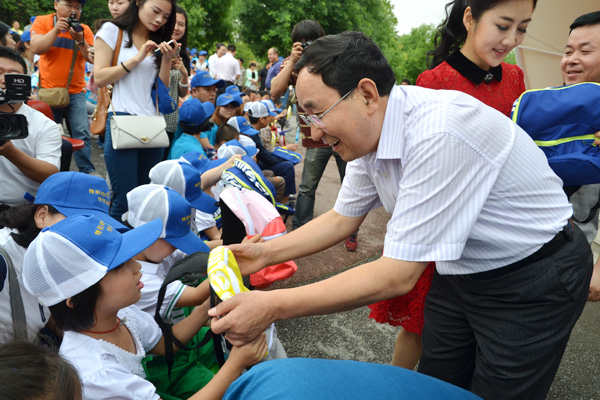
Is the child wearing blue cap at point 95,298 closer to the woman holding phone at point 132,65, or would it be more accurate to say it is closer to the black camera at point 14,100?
the black camera at point 14,100

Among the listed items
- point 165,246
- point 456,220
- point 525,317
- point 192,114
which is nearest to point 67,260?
point 165,246

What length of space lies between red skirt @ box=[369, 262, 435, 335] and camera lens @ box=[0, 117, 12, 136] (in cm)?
213

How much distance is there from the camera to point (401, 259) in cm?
127

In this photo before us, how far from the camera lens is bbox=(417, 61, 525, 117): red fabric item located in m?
2.14

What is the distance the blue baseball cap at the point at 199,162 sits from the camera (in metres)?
3.57

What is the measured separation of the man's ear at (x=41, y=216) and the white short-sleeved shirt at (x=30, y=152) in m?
0.52

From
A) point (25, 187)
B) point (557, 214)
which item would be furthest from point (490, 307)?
point (25, 187)

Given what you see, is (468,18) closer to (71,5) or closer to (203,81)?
(71,5)

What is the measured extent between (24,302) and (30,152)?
123 cm

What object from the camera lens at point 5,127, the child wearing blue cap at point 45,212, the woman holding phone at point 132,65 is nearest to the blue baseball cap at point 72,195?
the child wearing blue cap at point 45,212

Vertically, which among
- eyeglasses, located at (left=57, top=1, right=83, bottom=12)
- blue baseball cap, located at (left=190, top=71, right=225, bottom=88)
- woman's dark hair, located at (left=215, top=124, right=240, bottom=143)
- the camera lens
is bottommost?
woman's dark hair, located at (left=215, top=124, right=240, bottom=143)

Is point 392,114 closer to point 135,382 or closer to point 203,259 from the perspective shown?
point 203,259

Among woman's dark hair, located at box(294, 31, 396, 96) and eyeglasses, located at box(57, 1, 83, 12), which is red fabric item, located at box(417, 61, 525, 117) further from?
eyeglasses, located at box(57, 1, 83, 12)

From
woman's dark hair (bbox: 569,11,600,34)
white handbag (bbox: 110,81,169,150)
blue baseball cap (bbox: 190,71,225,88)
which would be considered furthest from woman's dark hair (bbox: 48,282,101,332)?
blue baseball cap (bbox: 190,71,225,88)
